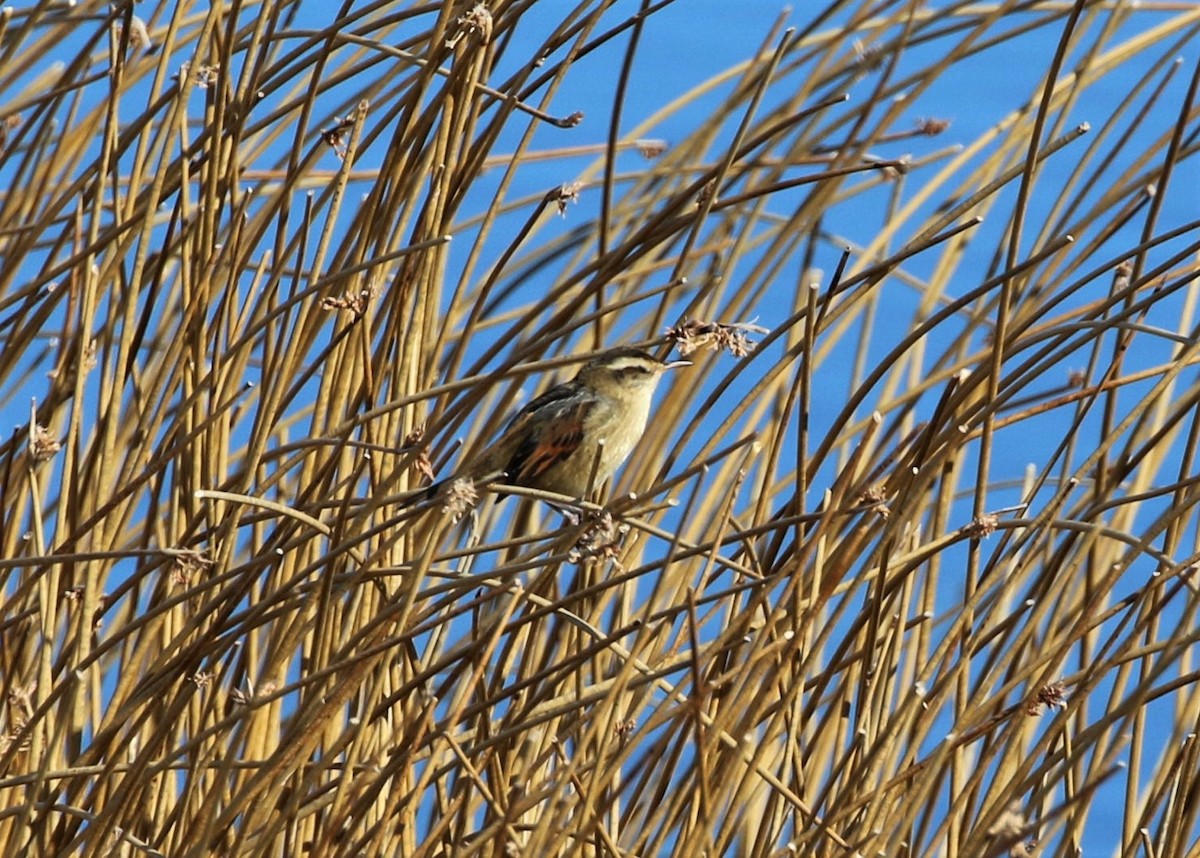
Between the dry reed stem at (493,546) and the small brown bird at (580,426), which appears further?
the small brown bird at (580,426)

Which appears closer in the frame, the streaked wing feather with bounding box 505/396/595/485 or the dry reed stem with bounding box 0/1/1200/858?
the dry reed stem with bounding box 0/1/1200/858

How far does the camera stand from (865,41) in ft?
8.02

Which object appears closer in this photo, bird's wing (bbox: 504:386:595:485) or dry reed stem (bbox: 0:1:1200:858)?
dry reed stem (bbox: 0:1:1200:858)

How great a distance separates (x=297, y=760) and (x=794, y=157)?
1.13m

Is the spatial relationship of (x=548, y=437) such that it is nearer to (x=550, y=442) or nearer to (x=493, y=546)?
(x=550, y=442)

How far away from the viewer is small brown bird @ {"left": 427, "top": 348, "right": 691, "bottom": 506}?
9.36 ft

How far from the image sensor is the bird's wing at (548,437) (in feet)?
9.33

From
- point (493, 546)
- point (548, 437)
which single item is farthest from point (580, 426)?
point (493, 546)

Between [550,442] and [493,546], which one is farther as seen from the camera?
[550,442]

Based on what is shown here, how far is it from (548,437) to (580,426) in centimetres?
7

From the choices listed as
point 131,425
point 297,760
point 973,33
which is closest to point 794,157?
point 973,33

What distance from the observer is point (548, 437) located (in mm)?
2855

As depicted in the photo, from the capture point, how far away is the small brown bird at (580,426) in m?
2.85

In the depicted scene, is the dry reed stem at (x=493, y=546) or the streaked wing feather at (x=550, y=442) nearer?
the dry reed stem at (x=493, y=546)
